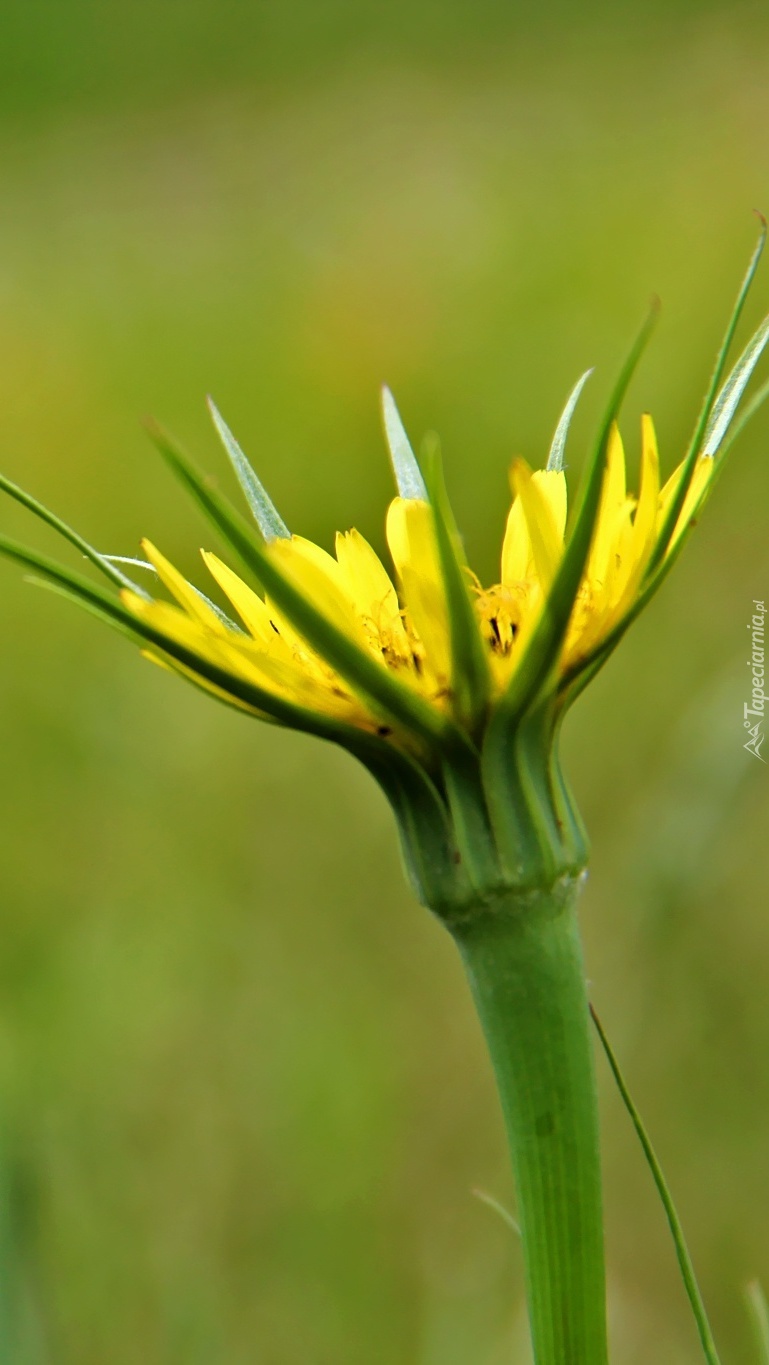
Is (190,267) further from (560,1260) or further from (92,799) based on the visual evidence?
(560,1260)

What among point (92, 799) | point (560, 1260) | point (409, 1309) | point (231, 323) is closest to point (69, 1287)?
point (409, 1309)

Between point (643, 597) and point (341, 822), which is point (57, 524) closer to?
point (643, 597)

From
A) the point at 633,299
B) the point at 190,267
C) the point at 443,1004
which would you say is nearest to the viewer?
the point at 443,1004

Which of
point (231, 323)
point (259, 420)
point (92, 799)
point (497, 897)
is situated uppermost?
point (231, 323)

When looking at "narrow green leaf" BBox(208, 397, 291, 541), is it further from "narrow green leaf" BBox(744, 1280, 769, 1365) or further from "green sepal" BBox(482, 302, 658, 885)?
"narrow green leaf" BBox(744, 1280, 769, 1365)

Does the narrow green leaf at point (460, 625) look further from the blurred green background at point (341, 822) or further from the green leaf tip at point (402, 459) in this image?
the blurred green background at point (341, 822)

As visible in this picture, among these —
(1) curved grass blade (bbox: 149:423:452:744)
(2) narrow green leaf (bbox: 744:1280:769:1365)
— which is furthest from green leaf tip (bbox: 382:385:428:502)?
(2) narrow green leaf (bbox: 744:1280:769:1365)

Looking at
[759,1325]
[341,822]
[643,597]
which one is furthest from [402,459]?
[341,822]

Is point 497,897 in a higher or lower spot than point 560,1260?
higher
